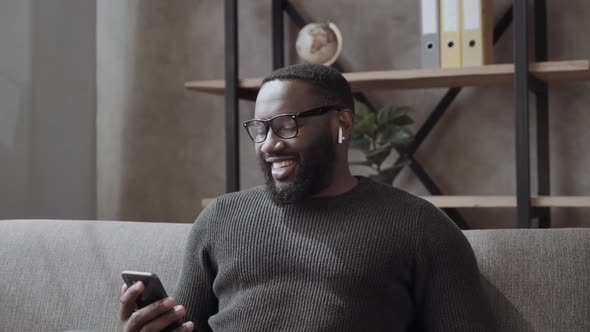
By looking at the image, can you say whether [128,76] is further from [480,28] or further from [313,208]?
[313,208]

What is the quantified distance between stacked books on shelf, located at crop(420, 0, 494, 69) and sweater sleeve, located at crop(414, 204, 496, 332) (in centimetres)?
112

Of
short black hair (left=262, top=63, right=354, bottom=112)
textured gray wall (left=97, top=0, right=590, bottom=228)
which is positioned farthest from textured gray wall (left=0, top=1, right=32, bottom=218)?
short black hair (left=262, top=63, right=354, bottom=112)

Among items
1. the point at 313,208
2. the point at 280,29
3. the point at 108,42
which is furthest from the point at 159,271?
the point at 108,42

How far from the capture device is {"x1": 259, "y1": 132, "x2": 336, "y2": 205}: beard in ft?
4.60

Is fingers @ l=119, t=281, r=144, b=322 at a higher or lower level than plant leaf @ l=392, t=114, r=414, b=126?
lower

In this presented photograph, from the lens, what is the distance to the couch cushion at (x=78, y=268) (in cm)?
165

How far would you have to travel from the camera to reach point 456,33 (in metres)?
2.38

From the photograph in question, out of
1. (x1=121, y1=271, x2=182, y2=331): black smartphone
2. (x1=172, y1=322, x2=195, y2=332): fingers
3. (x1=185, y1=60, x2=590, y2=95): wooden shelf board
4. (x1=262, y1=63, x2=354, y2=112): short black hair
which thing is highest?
(x1=185, y1=60, x2=590, y2=95): wooden shelf board

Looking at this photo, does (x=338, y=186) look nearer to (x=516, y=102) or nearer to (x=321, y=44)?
(x=516, y=102)

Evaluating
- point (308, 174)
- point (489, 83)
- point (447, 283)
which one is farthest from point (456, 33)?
point (447, 283)

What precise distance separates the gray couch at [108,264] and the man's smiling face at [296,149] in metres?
0.30

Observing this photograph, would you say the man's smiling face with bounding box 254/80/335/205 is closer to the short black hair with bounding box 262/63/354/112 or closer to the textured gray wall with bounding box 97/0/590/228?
the short black hair with bounding box 262/63/354/112

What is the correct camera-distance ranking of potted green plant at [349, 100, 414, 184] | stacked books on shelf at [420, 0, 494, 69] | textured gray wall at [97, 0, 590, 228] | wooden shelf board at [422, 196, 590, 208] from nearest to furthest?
wooden shelf board at [422, 196, 590, 208] → stacked books on shelf at [420, 0, 494, 69] → potted green plant at [349, 100, 414, 184] → textured gray wall at [97, 0, 590, 228]

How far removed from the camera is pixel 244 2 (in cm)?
302
